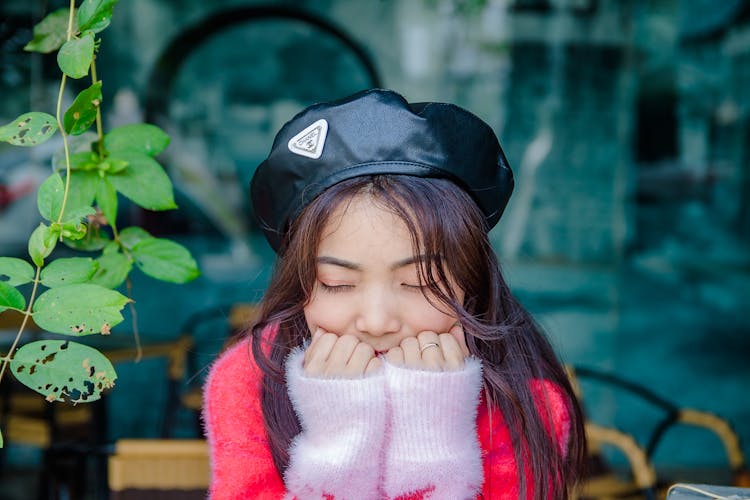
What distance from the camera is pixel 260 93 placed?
5.02m

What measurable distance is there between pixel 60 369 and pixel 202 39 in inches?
163

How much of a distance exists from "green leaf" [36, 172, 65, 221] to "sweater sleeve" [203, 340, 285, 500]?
457mm

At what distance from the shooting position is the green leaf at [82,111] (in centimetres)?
128

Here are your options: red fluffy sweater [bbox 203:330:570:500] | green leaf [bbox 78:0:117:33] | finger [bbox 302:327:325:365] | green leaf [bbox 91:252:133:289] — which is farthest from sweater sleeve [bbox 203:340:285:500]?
green leaf [bbox 78:0:117:33]

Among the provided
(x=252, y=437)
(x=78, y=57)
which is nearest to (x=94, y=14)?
(x=78, y=57)

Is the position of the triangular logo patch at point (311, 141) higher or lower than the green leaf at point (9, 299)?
higher

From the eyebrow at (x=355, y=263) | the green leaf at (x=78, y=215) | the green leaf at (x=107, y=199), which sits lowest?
the eyebrow at (x=355, y=263)

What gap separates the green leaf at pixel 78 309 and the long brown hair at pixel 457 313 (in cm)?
35

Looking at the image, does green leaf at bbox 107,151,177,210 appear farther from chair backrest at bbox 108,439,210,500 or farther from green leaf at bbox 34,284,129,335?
chair backrest at bbox 108,439,210,500

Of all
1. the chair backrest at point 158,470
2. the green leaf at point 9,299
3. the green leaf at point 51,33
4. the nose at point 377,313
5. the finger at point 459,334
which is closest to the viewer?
the green leaf at point 9,299

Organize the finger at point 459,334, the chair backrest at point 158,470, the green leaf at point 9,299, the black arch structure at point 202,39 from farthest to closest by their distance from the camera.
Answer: the black arch structure at point 202,39, the chair backrest at point 158,470, the finger at point 459,334, the green leaf at point 9,299

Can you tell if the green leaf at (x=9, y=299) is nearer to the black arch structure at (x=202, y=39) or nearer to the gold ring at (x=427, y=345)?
the gold ring at (x=427, y=345)

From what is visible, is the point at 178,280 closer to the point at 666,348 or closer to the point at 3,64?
the point at 3,64

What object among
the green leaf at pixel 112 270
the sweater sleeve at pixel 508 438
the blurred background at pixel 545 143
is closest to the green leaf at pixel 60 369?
the green leaf at pixel 112 270
